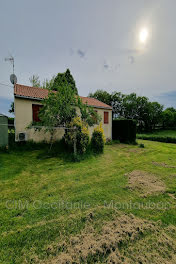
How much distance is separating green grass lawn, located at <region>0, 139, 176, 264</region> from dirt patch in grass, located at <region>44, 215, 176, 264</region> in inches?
6.4

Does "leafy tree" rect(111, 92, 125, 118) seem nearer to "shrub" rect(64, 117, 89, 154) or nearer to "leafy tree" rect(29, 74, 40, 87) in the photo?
"leafy tree" rect(29, 74, 40, 87)

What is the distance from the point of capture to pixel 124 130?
12758 millimetres

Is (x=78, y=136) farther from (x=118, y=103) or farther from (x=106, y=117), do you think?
(x=118, y=103)

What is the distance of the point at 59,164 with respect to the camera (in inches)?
216

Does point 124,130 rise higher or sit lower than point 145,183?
higher

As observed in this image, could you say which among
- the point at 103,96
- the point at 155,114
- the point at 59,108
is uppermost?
the point at 103,96

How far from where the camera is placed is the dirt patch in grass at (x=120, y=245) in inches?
62.7

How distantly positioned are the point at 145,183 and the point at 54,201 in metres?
2.85

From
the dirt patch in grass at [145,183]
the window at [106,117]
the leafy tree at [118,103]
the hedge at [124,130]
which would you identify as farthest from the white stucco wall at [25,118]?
the leafy tree at [118,103]

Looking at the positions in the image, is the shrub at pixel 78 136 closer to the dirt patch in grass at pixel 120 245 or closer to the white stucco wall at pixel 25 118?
the white stucco wall at pixel 25 118

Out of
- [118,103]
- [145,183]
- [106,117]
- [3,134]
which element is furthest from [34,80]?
[145,183]

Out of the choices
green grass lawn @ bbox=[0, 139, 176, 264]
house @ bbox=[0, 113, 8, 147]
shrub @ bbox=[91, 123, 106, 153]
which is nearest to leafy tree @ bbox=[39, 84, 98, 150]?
shrub @ bbox=[91, 123, 106, 153]

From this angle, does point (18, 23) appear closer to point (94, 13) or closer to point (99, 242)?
point (94, 13)

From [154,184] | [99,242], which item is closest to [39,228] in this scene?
[99,242]
